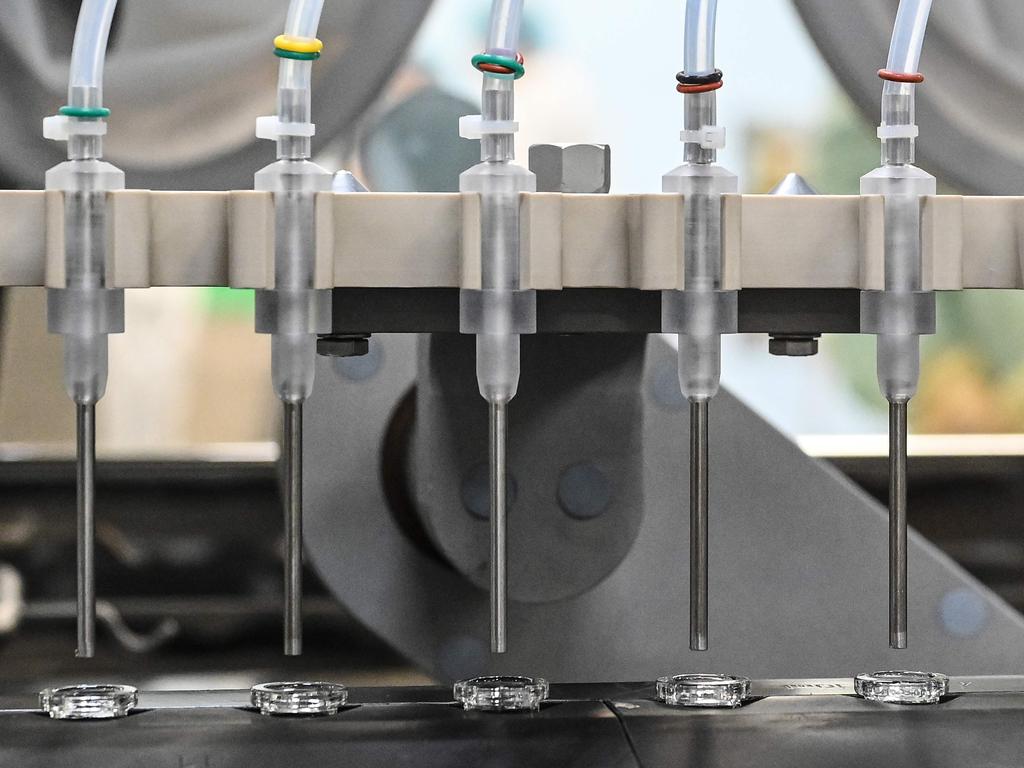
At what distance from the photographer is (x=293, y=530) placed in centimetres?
48

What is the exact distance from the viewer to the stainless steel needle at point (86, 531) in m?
0.47

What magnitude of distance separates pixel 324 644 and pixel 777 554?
60cm

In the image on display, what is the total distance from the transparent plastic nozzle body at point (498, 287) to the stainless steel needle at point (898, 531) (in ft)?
0.51

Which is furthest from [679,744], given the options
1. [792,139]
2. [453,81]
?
[792,139]

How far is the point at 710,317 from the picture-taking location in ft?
1.57

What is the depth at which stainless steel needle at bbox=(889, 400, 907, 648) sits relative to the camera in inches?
19.1

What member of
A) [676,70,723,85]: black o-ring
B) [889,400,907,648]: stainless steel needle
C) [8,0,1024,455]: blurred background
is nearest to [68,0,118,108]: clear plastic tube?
[676,70,723,85]: black o-ring

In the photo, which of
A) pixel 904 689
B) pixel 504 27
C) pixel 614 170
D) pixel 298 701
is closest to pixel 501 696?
pixel 298 701

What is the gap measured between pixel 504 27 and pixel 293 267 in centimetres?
13

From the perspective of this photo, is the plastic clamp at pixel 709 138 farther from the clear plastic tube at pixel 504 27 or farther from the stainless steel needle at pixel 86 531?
the stainless steel needle at pixel 86 531

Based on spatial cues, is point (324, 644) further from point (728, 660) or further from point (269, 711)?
point (269, 711)

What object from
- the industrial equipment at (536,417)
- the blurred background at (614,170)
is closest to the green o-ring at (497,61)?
the industrial equipment at (536,417)

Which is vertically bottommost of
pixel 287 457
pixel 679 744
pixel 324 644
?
pixel 324 644

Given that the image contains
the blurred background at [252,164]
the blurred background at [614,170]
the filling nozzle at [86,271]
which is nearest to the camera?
the filling nozzle at [86,271]
